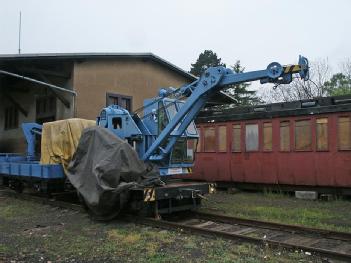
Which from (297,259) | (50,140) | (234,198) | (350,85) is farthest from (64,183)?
(350,85)

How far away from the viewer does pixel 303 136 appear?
1471 cm

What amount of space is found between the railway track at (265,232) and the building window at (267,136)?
18.4ft

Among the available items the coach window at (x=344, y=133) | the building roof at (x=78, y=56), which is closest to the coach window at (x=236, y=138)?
the coach window at (x=344, y=133)

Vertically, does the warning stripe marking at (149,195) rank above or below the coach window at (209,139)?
below

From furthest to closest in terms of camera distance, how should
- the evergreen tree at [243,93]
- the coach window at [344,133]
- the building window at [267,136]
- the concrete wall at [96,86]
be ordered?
the evergreen tree at [243,93] < the concrete wall at [96,86] < the building window at [267,136] < the coach window at [344,133]

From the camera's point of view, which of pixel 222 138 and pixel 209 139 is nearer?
pixel 222 138

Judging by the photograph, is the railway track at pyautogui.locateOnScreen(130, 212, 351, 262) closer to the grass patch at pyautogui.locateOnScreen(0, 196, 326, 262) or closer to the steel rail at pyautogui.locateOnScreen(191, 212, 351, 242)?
the steel rail at pyautogui.locateOnScreen(191, 212, 351, 242)

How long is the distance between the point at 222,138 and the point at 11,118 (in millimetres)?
13026

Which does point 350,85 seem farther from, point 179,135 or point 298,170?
point 179,135

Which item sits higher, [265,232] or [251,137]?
[251,137]

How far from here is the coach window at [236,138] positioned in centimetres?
1650

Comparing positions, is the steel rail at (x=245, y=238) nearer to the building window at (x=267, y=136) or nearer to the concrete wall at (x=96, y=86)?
the building window at (x=267, y=136)

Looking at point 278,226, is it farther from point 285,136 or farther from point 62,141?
point 62,141

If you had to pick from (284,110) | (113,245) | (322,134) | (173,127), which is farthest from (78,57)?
(113,245)
